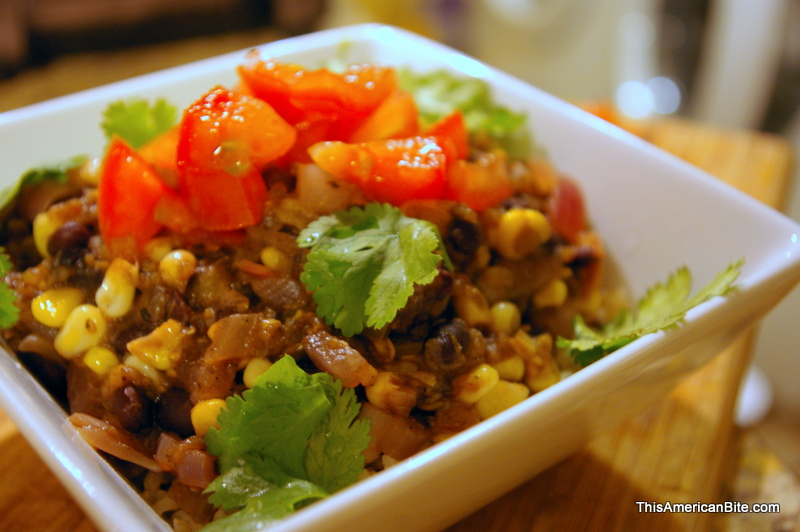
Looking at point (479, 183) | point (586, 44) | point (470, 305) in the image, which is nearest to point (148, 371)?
point (470, 305)

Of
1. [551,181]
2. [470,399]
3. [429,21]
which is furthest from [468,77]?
[429,21]

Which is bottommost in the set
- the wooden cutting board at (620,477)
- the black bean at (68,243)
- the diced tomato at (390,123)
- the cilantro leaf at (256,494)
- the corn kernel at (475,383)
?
the wooden cutting board at (620,477)

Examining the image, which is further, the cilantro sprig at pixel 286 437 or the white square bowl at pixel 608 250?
the cilantro sprig at pixel 286 437

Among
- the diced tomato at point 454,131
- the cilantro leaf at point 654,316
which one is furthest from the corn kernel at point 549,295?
the diced tomato at point 454,131

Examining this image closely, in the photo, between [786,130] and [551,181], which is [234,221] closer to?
[551,181]

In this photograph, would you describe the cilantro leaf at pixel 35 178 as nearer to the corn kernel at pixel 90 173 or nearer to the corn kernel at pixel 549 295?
the corn kernel at pixel 90 173

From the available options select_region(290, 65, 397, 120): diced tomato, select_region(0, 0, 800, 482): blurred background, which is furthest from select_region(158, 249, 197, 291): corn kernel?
select_region(0, 0, 800, 482): blurred background

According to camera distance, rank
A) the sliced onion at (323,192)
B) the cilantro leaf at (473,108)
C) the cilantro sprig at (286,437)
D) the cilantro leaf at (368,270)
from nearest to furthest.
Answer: the cilantro sprig at (286,437), the cilantro leaf at (368,270), the sliced onion at (323,192), the cilantro leaf at (473,108)
